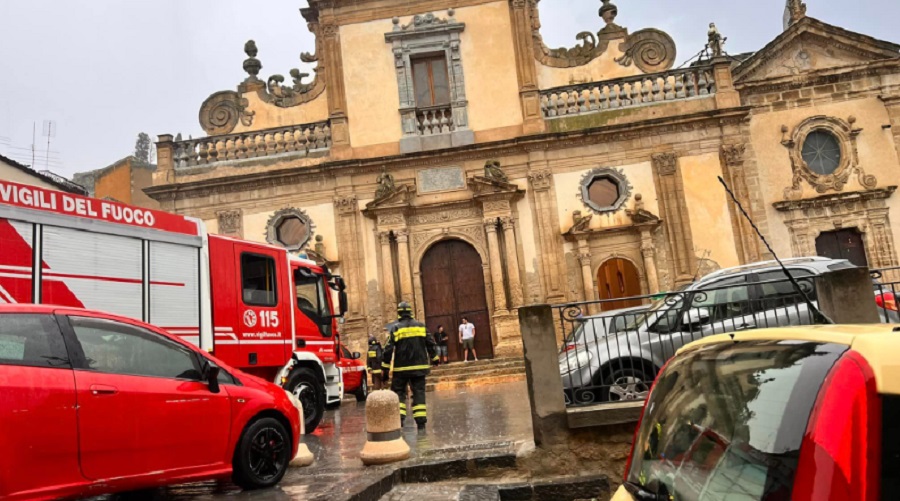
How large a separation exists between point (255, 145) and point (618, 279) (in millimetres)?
11747

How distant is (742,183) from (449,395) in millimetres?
10797

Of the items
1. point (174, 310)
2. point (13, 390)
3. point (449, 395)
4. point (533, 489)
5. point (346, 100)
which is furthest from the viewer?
point (346, 100)

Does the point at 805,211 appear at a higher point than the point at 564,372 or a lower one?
higher

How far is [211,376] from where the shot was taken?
5715mm

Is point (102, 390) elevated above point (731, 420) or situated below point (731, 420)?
above

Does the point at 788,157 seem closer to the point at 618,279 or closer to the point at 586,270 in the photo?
the point at 618,279

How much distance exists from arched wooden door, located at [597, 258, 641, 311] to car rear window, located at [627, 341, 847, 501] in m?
17.5

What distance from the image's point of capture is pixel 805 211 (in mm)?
19516

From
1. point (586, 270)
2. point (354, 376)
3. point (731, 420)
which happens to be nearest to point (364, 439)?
point (354, 376)

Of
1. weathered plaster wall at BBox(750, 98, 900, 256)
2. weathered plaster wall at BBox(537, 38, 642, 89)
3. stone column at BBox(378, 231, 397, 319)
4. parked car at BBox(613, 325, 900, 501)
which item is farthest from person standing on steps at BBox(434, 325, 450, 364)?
parked car at BBox(613, 325, 900, 501)

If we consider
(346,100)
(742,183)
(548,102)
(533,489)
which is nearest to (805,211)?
(742,183)

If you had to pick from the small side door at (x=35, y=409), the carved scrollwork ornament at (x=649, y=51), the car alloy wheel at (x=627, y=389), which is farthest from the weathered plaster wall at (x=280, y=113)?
the small side door at (x=35, y=409)

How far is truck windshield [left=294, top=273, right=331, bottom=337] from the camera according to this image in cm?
1104

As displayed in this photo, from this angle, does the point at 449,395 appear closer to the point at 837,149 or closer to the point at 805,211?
the point at 805,211
